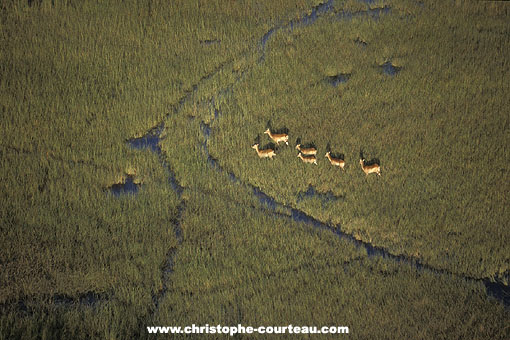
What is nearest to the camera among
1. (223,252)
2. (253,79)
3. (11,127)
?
(223,252)

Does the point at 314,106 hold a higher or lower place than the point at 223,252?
higher

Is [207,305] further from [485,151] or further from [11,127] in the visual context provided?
[485,151]

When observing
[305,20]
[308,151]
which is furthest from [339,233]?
[305,20]

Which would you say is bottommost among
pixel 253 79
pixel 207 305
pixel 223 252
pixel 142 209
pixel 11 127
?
pixel 207 305

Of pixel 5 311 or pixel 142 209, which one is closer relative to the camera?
pixel 5 311

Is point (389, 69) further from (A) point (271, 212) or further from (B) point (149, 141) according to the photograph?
(B) point (149, 141)

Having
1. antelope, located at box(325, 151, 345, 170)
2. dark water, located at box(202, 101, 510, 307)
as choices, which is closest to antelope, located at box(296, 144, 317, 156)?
antelope, located at box(325, 151, 345, 170)

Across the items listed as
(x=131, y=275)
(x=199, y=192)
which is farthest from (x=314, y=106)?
(x=131, y=275)
